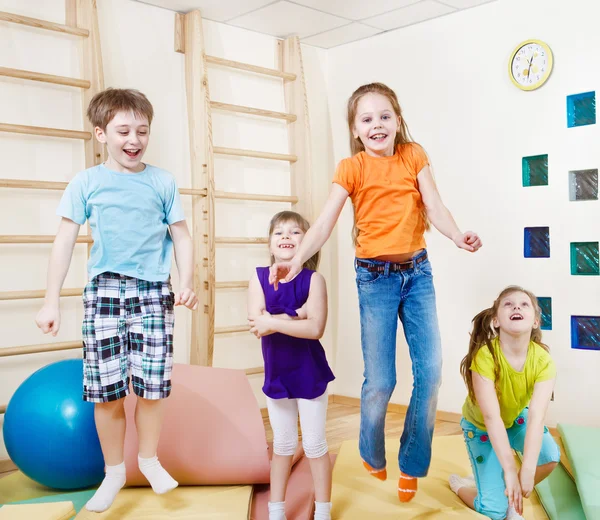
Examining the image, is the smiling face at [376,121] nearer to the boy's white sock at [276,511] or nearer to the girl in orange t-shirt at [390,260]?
the girl in orange t-shirt at [390,260]

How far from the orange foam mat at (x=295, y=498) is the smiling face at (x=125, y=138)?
1311 mm

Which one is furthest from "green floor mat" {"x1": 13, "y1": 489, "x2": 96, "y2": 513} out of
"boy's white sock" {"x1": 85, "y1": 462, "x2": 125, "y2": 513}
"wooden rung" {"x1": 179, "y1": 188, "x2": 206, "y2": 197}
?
"wooden rung" {"x1": 179, "y1": 188, "x2": 206, "y2": 197}

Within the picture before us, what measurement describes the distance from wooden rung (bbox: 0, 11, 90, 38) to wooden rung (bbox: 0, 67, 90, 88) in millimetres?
217

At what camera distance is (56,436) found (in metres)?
2.78

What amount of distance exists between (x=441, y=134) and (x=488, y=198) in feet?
1.62

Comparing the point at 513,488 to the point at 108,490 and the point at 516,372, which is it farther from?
the point at 108,490

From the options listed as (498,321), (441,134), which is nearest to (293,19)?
(441,134)

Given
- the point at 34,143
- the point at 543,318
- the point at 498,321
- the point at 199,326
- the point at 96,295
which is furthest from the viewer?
the point at 199,326

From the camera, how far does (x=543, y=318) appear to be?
375cm

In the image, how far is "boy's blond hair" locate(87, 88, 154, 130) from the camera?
245cm

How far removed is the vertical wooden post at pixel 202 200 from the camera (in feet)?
13.0

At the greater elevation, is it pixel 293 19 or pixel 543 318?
pixel 293 19

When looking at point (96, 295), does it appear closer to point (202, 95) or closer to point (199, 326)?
point (199, 326)

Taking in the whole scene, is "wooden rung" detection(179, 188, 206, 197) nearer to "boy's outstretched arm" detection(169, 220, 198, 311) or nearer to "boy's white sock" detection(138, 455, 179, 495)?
"boy's outstretched arm" detection(169, 220, 198, 311)
